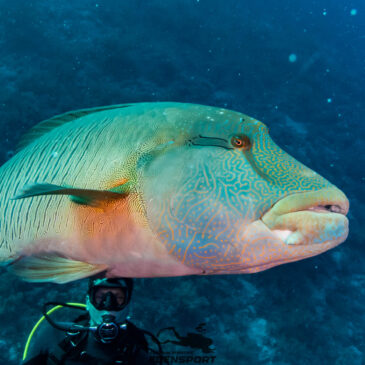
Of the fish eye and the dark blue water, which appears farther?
the dark blue water

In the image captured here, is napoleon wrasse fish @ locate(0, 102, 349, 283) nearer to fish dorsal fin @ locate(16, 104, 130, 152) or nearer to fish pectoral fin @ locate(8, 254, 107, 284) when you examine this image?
fish pectoral fin @ locate(8, 254, 107, 284)

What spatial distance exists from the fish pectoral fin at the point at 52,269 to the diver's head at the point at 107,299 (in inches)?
34.4

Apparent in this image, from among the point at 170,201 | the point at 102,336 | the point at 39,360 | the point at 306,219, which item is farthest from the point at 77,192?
the point at 39,360

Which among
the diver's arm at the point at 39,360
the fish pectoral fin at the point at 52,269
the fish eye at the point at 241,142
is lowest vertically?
the diver's arm at the point at 39,360

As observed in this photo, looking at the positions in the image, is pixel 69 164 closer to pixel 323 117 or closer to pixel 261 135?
pixel 261 135

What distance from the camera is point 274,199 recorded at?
4.28ft

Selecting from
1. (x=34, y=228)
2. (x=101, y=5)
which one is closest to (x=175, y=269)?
(x=34, y=228)

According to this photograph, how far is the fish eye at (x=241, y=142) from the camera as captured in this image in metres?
1.49

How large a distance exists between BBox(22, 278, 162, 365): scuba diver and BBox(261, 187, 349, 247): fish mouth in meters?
1.79

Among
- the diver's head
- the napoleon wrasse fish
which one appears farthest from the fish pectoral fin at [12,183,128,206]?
the diver's head

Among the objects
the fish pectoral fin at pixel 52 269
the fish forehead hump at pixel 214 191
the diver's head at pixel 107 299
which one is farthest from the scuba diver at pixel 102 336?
the fish forehead hump at pixel 214 191

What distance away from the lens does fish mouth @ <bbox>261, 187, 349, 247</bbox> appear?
4.15 feet

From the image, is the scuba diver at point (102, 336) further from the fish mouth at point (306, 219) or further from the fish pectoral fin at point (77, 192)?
the fish mouth at point (306, 219)

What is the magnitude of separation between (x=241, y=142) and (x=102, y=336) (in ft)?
6.61
